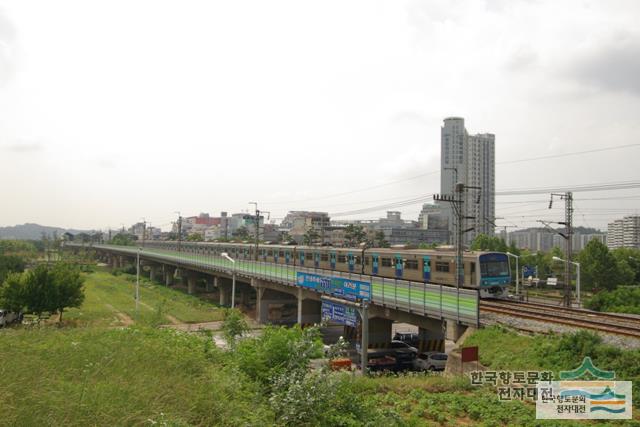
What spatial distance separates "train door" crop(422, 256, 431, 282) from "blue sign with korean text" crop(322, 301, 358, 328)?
8664 millimetres

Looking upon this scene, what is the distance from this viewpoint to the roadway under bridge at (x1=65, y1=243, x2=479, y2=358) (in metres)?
19.0

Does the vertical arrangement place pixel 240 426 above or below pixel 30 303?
above

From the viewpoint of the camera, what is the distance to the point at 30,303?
3225cm

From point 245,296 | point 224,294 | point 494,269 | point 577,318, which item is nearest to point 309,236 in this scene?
point 245,296

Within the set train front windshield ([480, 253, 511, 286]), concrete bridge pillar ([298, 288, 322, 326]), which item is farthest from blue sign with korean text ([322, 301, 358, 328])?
concrete bridge pillar ([298, 288, 322, 326])

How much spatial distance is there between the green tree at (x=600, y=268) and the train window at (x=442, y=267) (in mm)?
29498

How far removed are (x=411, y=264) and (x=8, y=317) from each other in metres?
28.6

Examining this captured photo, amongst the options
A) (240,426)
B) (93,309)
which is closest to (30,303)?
(93,309)

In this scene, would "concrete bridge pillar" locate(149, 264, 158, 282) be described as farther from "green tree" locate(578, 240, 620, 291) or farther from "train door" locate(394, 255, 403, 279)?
"green tree" locate(578, 240, 620, 291)

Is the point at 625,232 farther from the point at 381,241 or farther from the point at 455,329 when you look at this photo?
the point at 455,329

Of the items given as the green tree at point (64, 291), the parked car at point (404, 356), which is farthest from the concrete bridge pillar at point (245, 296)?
the parked car at point (404, 356)

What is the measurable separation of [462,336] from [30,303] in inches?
1176

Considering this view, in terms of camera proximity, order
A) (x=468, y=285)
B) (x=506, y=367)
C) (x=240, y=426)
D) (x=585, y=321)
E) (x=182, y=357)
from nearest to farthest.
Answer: (x=240, y=426), (x=182, y=357), (x=506, y=367), (x=585, y=321), (x=468, y=285)

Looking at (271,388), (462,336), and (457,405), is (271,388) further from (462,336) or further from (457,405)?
(462,336)
